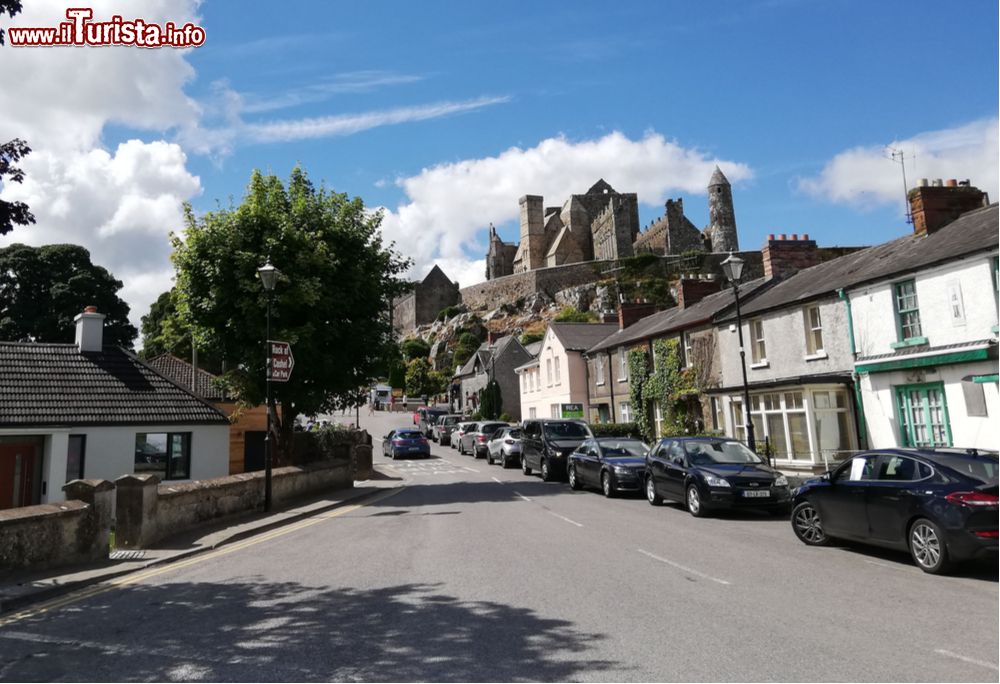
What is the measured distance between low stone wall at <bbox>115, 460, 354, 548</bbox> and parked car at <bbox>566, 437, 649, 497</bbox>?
26.1 feet

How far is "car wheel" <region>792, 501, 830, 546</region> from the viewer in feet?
32.7

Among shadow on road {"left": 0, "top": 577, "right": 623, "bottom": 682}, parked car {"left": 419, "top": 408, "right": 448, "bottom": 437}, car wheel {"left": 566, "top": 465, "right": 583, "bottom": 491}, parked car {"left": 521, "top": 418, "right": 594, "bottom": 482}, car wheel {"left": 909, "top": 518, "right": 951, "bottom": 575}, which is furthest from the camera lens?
parked car {"left": 419, "top": 408, "right": 448, "bottom": 437}

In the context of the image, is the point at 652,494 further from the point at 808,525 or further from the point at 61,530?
the point at 61,530

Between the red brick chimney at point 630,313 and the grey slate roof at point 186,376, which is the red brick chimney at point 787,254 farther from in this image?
the grey slate roof at point 186,376

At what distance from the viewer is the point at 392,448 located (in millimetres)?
36719

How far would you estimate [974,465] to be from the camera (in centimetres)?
799

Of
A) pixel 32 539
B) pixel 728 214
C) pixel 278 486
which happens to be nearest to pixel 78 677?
pixel 32 539

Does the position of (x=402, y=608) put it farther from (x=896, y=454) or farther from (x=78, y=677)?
(x=896, y=454)

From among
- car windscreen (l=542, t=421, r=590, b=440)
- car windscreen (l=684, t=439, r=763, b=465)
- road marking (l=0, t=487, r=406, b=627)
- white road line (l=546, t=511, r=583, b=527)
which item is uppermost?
car windscreen (l=542, t=421, r=590, b=440)

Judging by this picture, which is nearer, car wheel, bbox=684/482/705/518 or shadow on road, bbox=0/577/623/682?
shadow on road, bbox=0/577/623/682

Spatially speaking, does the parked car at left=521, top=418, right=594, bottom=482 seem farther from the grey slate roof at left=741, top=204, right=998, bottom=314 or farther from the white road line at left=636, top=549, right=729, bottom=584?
the white road line at left=636, top=549, right=729, bottom=584

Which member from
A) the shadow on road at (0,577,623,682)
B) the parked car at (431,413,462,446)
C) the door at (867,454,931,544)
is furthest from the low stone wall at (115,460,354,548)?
the parked car at (431,413,462,446)

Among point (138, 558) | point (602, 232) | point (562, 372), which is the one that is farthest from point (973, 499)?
point (602, 232)

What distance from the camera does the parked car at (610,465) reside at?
55.6ft
